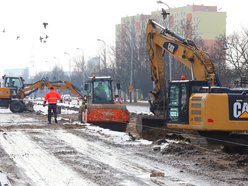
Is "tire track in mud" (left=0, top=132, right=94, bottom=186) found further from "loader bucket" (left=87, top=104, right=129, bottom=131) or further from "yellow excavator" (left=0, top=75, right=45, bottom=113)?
"yellow excavator" (left=0, top=75, right=45, bottom=113)

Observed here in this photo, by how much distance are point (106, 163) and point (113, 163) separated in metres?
0.16

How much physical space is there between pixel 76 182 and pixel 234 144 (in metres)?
5.73

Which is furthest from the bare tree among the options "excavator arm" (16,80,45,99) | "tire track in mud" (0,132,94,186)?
"tire track in mud" (0,132,94,186)

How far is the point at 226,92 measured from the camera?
559 inches

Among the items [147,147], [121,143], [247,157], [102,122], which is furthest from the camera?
[102,122]

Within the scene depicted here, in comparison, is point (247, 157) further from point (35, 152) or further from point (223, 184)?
point (35, 152)

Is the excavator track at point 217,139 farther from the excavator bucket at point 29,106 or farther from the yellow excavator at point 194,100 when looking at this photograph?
the excavator bucket at point 29,106

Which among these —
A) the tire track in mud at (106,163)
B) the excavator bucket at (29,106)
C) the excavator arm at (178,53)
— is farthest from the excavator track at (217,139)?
the excavator bucket at (29,106)

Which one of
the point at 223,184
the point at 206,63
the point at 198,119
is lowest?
the point at 223,184

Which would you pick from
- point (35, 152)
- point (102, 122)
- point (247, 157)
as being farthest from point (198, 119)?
point (102, 122)

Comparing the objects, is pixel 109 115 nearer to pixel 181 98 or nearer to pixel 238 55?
pixel 181 98

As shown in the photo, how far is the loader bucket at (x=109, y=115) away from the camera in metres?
24.1

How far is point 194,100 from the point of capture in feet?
47.5

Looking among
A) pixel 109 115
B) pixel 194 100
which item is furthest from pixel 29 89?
pixel 194 100
